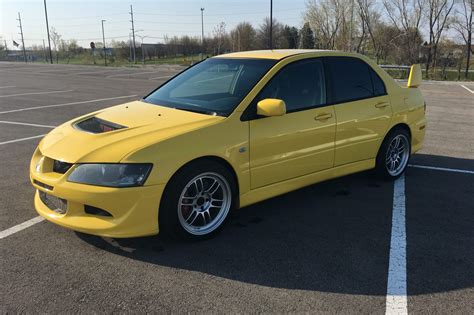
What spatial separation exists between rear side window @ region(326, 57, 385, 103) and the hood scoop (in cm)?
231

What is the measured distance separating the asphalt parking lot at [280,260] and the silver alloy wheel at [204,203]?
0.16m

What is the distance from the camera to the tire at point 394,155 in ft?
17.3

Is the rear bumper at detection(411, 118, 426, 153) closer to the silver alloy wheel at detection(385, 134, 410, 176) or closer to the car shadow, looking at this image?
the silver alloy wheel at detection(385, 134, 410, 176)

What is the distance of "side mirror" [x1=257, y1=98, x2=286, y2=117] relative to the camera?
12.5 ft

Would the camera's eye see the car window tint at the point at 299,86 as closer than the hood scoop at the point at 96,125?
No

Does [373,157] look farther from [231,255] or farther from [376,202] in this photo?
[231,255]

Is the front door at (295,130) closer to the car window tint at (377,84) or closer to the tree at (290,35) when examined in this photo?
the car window tint at (377,84)

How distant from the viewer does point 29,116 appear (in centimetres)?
1039

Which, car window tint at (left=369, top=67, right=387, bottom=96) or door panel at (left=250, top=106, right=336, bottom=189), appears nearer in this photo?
door panel at (left=250, top=106, right=336, bottom=189)

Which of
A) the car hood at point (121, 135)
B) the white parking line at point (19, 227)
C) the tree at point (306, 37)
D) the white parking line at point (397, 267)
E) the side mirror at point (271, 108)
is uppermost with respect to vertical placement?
the tree at point (306, 37)

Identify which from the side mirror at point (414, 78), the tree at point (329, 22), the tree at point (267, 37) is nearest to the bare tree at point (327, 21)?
the tree at point (329, 22)

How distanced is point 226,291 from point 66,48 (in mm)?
83220

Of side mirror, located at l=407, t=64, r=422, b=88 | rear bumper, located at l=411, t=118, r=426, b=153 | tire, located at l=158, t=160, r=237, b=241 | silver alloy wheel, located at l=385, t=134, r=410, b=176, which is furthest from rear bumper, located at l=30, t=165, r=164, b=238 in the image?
side mirror, located at l=407, t=64, r=422, b=88

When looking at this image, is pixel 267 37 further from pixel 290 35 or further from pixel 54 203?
pixel 54 203
